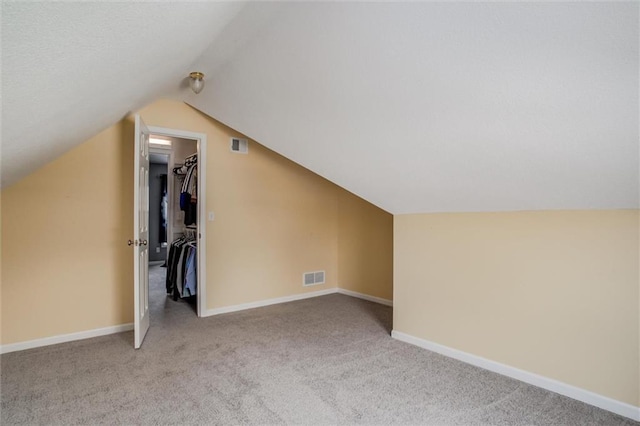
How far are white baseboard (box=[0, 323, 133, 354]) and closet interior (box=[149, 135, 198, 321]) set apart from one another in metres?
0.74

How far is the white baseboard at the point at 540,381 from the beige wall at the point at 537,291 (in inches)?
1.3

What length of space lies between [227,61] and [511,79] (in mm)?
1860

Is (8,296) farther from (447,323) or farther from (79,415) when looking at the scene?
(447,323)

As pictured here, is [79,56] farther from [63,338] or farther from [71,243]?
[63,338]

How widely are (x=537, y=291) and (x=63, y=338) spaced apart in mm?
3758

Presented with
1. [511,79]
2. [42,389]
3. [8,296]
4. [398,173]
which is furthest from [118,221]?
[511,79]

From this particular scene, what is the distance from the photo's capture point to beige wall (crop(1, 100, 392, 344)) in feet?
9.56

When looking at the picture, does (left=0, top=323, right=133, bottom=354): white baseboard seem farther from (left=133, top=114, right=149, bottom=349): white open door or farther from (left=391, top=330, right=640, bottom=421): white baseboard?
(left=391, top=330, right=640, bottom=421): white baseboard

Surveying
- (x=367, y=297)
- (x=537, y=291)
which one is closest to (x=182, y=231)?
(x=367, y=297)

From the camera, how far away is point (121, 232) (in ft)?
10.9

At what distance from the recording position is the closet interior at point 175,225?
167 inches

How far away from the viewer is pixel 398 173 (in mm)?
2516

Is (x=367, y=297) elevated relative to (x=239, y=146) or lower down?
lower down

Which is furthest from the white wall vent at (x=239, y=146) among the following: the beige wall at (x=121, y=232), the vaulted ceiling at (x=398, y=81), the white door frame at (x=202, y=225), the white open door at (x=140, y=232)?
the vaulted ceiling at (x=398, y=81)
